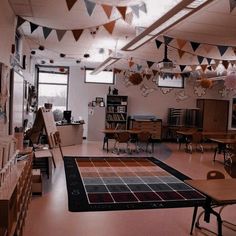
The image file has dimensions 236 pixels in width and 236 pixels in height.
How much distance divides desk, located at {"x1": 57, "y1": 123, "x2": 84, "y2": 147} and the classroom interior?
0.12 ft

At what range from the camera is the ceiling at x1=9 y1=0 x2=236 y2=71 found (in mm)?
4324

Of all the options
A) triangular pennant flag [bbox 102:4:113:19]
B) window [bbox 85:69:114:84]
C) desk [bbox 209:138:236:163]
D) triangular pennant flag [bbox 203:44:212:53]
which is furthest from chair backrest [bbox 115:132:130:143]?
triangular pennant flag [bbox 102:4:113:19]

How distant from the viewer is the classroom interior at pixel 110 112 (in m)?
3.56

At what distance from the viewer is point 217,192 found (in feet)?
9.71

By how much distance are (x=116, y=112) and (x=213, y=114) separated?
453cm

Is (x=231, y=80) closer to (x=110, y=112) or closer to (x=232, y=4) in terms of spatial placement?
(x=232, y=4)

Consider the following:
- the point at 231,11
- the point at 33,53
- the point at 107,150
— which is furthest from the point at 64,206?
the point at 33,53

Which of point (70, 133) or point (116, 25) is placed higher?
point (116, 25)

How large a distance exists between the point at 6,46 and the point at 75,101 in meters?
7.64

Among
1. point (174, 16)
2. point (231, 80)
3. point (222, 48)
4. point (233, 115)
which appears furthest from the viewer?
point (233, 115)

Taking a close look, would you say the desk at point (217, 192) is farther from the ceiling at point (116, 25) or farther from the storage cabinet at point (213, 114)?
the storage cabinet at point (213, 114)

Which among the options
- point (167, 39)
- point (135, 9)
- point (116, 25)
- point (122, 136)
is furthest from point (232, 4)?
point (122, 136)

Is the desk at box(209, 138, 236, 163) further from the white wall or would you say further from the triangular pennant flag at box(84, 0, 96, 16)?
the triangular pennant flag at box(84, 0, 96, 16)

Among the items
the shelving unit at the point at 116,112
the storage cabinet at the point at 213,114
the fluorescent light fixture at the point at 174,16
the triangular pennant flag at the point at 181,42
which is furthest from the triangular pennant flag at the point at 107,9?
the storage cabinet at the point at 213,114
